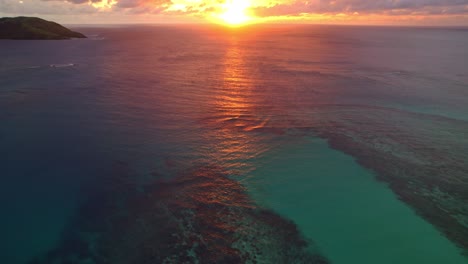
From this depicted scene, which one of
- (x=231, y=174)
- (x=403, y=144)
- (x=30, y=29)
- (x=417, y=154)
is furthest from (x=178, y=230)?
(x=30, y=29)

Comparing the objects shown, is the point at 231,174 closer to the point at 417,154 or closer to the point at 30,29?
the point at 417,154

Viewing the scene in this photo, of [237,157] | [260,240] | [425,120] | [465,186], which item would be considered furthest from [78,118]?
[425,120]

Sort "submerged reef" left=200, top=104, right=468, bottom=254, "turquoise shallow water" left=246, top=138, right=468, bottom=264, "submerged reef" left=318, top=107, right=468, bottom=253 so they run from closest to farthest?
"turquoise shallow water" left=246, top=138, right=468, bottom=264, "submerged reef" left=318, top=107, right=468, bottom=253, "submerged reef" left=200, top=104, right=468, bottom=254

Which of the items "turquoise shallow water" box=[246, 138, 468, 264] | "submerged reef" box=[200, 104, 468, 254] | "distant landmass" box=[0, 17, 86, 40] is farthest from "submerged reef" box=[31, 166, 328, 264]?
"distant landmass" box=[0, 17, 86, 40]

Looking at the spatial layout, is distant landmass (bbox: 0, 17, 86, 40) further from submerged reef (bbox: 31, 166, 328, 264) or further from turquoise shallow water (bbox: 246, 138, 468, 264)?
turquoise shallow water (bbox: 246, 138, 468, 264)

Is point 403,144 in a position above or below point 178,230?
above

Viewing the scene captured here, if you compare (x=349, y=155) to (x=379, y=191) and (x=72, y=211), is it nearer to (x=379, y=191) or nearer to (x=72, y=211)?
(x=379, y=191)
